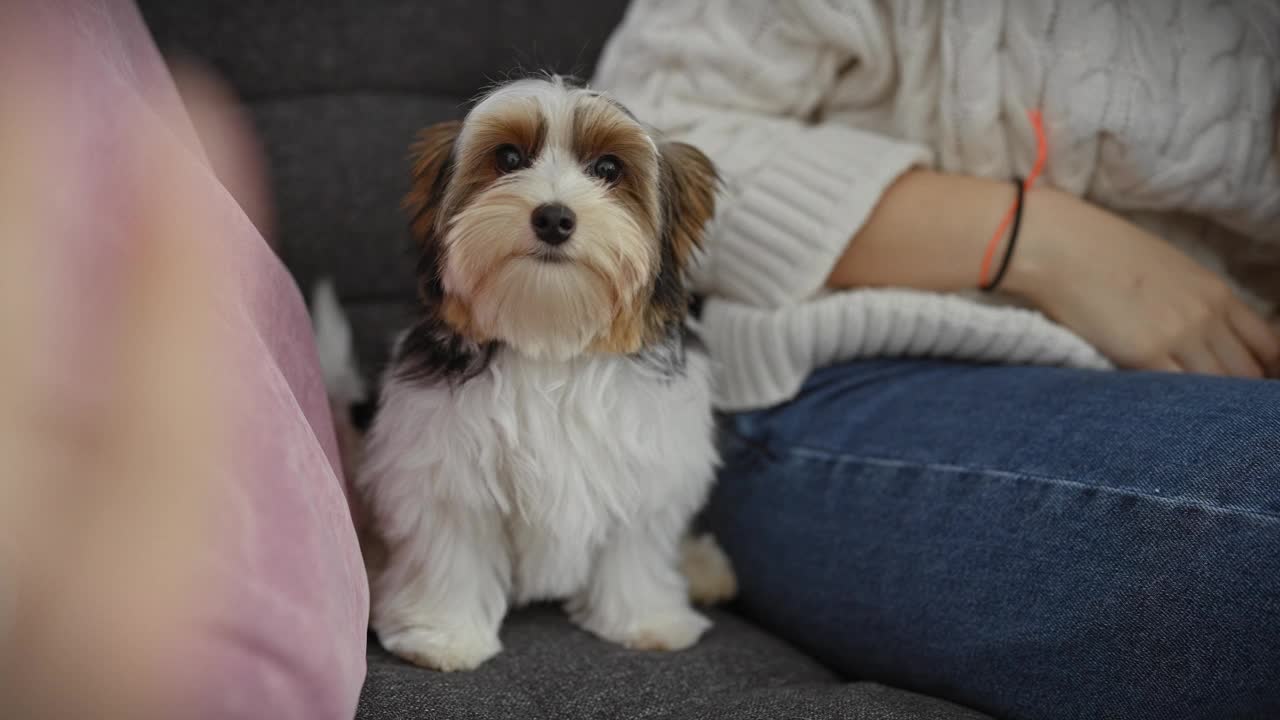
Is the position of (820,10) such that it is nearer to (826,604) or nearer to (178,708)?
(826,604)

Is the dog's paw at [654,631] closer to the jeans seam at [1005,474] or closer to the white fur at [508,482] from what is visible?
the white fur at [508,482]

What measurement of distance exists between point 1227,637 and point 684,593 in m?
0.80

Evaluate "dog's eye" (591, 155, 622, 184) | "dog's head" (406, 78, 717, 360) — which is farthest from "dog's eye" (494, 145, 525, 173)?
"dog's eye" (591, 155, 622, 184)

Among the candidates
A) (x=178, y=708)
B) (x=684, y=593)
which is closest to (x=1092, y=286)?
(x=684, y=593)

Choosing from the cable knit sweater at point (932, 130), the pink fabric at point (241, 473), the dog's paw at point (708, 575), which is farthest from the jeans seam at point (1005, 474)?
the pink fabric at point (241, 473)

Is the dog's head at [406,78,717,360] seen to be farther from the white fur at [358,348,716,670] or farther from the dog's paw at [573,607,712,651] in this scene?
the dog's paw at [573,607,712,651]

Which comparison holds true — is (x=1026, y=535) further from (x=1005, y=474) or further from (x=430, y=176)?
(x=430, y=176)

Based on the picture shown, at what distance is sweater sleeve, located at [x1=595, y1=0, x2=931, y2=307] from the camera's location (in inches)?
62.4

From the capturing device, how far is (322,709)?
2.99ft

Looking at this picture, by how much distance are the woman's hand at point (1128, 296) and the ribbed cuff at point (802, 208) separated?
26cm

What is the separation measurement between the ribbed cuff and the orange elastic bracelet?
0.59ft

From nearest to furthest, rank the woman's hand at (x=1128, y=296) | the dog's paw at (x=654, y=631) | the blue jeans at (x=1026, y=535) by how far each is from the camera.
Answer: the blue jeans at (x=1026, y=535) → the dog's paw at (x=654, y=631) → the woman's hand at (x=1128, y=296)

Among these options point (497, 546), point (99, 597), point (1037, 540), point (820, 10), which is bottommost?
point (497, 546)

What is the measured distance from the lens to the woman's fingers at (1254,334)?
1597 millimetres
